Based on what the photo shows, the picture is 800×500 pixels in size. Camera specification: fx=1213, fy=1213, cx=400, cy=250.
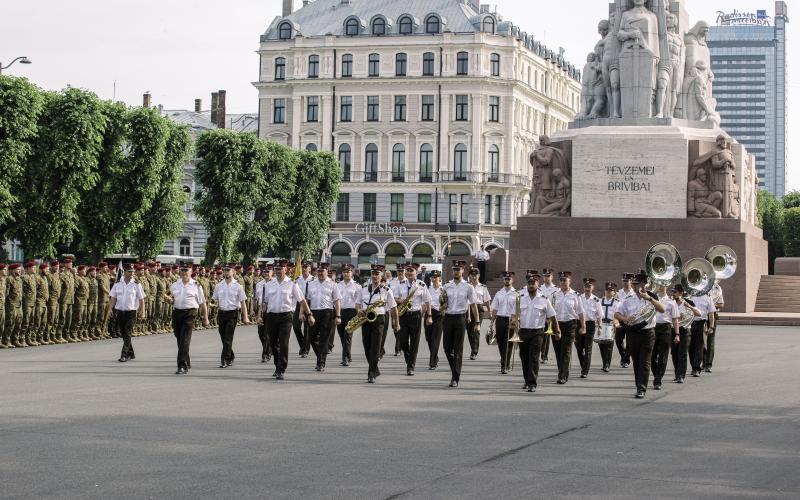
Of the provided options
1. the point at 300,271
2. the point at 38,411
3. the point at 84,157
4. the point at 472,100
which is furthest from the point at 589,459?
the point at 472,100

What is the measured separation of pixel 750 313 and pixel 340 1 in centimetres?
6284

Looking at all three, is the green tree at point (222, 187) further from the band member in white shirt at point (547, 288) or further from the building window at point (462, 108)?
the building window at point (462, 108)

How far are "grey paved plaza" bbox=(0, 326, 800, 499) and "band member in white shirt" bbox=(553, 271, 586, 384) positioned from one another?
522mm

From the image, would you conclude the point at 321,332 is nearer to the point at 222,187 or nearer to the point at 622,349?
the point at 622,349

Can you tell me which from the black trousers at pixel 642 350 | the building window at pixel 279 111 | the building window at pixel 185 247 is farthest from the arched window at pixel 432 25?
the black trousers at pixel 642 350

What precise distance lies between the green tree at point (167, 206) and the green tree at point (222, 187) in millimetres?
6739

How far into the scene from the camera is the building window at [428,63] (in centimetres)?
8681

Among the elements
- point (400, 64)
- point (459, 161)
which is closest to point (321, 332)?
point (459, 161)

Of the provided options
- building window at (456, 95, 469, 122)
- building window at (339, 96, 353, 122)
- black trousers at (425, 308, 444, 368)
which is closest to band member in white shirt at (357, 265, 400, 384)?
black trousers at (425, 308, 444, 368)

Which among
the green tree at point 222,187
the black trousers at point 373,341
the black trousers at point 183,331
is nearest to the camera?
the black trousers at point 373,341

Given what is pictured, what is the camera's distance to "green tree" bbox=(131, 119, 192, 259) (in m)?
42.9

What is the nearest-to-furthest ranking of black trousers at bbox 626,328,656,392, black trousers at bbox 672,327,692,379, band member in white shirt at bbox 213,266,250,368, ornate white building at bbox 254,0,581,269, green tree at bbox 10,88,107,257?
black trousers at bbox 626,328,656,392 < black trousers at bbox 672,327,692,379 < band member in white shirt at bbox 213,266,250,368 < green tree at bbox 10,88,107,257 < ornate white building at bbox 254,0,581,269

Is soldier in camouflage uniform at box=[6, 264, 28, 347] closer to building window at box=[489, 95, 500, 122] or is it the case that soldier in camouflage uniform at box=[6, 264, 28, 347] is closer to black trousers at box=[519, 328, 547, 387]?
black trousers at box=[519, 328, 547, 387]

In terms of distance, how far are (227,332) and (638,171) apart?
60.2 ft
